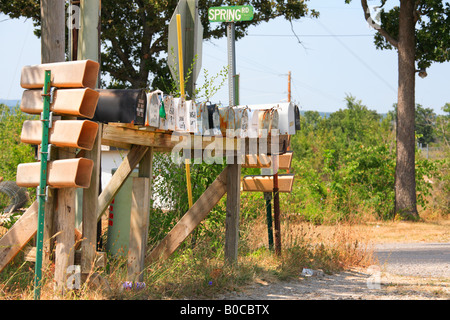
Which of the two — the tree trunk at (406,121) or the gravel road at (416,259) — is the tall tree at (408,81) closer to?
the tree trunk at (406,121)

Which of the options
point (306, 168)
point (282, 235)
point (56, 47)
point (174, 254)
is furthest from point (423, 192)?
point (56, 47)

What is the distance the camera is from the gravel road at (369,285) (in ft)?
19.0

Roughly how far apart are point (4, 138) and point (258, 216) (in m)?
7.47

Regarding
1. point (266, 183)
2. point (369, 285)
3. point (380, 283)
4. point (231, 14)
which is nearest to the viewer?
point (231, 14)

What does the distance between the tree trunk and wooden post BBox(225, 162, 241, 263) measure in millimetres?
11519

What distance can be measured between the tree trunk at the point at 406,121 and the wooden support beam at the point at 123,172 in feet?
42.1

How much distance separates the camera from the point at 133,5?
1998 centimetres

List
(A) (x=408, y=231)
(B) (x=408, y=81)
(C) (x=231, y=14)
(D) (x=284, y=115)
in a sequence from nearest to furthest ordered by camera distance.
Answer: (D) (x=284, y=115) < (C) (x=231, y=14) < (A) (x=408, y=231) < (B) (x=408, y=81)

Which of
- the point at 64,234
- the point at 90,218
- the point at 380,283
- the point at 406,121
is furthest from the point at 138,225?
the point at 406,121

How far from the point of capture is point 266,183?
25.0ft

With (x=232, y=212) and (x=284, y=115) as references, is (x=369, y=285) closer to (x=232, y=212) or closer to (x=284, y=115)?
(x=232, y=212)

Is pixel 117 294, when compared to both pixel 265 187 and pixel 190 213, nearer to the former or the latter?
pixel 190 213

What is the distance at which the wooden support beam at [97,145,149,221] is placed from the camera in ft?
17.6

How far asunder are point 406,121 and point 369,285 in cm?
1121
